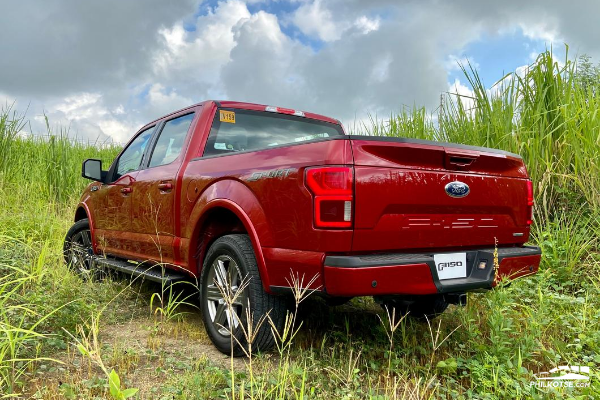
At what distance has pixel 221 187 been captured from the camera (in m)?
3.21

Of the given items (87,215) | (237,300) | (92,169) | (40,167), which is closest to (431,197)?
(237,300)

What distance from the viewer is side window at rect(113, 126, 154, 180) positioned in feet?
15.8

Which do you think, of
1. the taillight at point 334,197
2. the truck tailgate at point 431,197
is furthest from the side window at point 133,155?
the truck tailgate at point 431,197

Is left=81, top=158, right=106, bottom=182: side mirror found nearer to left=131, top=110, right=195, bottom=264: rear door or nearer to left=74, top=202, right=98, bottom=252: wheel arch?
left=74, top=202, right=98, bottom=252: wheel arch

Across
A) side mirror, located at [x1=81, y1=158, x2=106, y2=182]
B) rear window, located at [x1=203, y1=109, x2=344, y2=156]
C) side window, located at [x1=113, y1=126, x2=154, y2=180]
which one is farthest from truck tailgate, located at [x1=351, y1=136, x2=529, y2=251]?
side mirror, located at [x1=81, y1=158, x2=106, y2=182]

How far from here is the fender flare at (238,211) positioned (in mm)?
2791

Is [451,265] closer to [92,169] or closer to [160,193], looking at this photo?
[160,193]

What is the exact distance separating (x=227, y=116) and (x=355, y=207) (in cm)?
183

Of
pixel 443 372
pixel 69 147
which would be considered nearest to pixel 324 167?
pixel 443 372

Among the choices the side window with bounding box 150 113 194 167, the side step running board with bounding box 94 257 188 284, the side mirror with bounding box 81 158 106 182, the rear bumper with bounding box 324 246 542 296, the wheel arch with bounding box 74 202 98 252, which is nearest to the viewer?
the rear bumper with bounding box 324 246 542 296

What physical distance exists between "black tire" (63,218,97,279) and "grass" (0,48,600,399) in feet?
1.36

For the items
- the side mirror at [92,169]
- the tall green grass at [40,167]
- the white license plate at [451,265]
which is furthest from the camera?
the tall green grass at [40,167]

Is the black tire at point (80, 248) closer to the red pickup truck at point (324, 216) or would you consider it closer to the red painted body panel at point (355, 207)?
the red pickup truck at point (324, 216)

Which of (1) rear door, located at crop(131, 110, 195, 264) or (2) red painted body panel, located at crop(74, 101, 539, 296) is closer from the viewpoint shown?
(2) red painted body panel, located at crop(74, 101, 539, 296)
